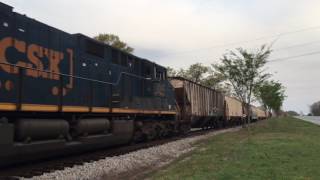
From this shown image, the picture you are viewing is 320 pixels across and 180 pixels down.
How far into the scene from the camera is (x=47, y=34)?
12.6 metres

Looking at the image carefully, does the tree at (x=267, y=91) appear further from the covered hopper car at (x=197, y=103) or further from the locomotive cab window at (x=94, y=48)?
the locomotive cab window at (x=94, y=48)

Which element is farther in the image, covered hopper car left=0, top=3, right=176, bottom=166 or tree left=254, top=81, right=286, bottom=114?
tree left=254, top=81, right=286, bottom=114

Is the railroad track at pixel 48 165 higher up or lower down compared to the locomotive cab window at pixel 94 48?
lower down

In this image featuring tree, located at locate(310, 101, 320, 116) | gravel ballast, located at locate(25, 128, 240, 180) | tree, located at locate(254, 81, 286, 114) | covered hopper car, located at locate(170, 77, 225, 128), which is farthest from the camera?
tree, located at locate(310, 101, 320, 116)

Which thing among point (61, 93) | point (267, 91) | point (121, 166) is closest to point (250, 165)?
point (121, 166)

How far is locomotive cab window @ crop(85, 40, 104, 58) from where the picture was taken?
14836mm

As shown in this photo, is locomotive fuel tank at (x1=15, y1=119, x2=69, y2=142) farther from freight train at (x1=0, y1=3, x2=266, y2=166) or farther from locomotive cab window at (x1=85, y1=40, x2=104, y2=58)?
locomotive cab window at (x1=85, y1=40, x2=104, y2=58)

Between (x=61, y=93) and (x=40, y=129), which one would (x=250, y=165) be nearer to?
(x=40, y=129)

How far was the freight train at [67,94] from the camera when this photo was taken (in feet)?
34.6

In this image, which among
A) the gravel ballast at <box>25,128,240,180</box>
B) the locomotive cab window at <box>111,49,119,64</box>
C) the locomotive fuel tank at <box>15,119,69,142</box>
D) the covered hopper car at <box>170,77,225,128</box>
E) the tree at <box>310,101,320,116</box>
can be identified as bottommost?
the gravel ballast at <box>25,128,240,180</box>

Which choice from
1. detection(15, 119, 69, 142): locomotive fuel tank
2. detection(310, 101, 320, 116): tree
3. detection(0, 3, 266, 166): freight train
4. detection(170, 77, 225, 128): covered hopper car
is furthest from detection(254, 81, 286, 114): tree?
detection(310, 101, 320, 116): tree

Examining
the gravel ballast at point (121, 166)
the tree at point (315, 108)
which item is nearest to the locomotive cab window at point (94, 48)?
the gravel ballast at point (121, 166)

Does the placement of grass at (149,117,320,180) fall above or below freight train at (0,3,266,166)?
below

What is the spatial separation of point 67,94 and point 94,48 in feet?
9.35
